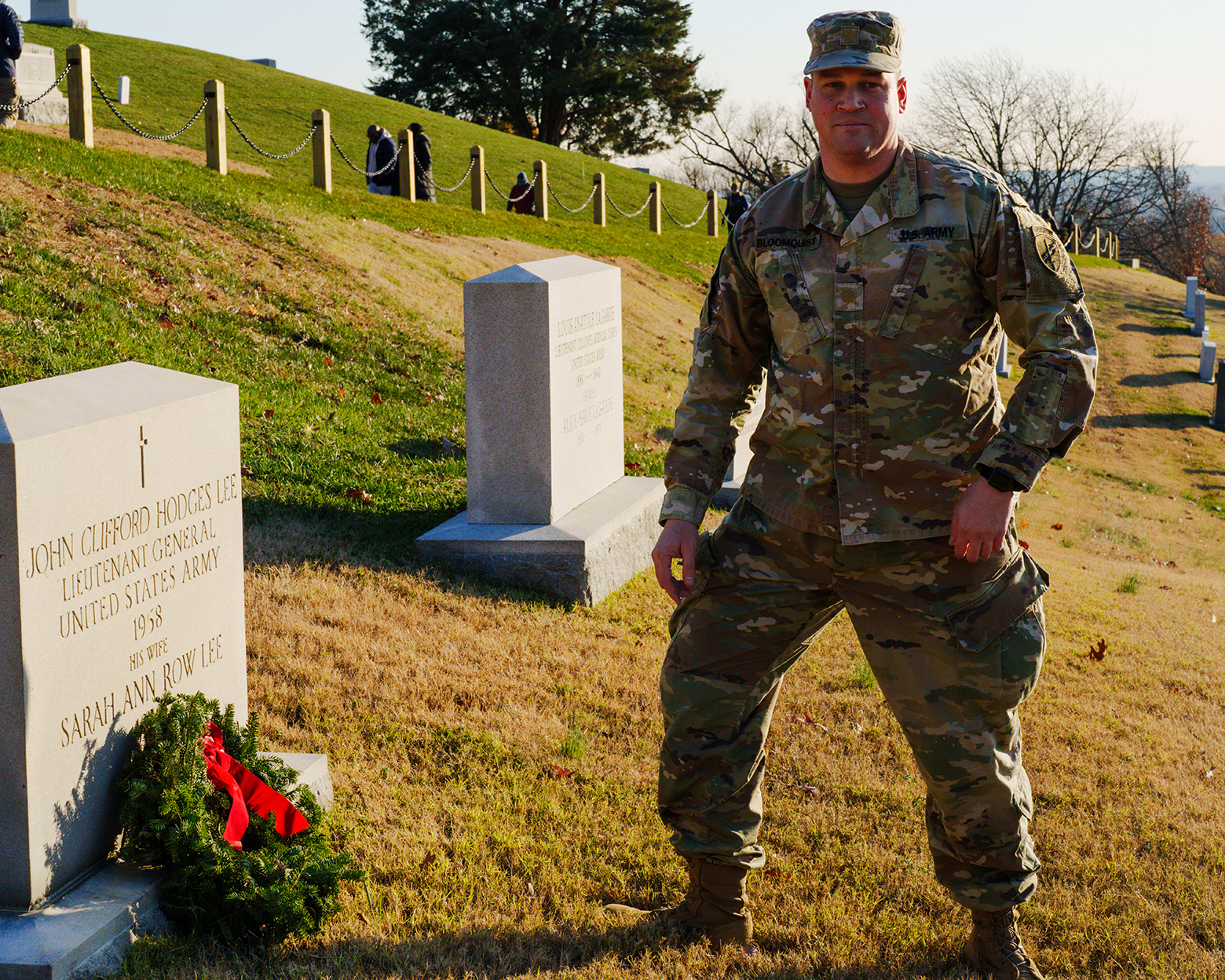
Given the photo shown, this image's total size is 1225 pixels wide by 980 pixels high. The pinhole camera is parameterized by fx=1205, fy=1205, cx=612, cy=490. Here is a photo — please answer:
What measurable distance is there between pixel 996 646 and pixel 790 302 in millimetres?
1000

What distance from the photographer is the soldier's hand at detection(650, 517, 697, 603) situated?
3148mm

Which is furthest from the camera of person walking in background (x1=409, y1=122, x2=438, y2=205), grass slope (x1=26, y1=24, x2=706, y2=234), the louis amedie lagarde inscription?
grass slope (x1=26, y1=24, x2=706, y2=234)

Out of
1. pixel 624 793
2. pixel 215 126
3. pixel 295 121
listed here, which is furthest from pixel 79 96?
pixel 295 121

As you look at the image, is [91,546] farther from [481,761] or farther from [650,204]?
[650,204]

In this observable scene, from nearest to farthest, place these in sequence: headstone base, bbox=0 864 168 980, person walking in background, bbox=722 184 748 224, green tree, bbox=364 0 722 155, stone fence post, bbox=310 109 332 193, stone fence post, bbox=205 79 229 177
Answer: headstone base, bbox=0 864 168 980
stone fence post, bbox=205 79 229 177
stone fence post, bbox=310 109 332 193
person walking in background, bbox=722 184 748 224
green tree, bbox=364 0 722 155

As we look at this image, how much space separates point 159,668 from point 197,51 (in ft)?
123

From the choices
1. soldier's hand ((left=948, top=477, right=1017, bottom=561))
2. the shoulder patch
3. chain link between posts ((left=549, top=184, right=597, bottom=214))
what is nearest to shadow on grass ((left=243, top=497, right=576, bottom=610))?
soldier's hand ((left=948, top=477, right=1017, bottom=561))

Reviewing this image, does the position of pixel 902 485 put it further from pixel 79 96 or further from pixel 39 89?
pixel 39 89

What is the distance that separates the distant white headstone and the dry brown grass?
33.6 m

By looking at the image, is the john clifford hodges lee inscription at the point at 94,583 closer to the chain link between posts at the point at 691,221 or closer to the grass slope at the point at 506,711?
the grass slope at the point at 506,711

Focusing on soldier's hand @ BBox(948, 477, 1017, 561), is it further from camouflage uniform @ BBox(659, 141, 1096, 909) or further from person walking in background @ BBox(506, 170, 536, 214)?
person walking in background @ BBox(506, 170, 536, 214)

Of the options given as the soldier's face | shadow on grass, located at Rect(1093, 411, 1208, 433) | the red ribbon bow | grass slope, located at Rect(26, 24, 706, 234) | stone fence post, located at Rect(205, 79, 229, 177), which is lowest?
shadow on grass, located at Rect(1093, 411, 1208, 433)

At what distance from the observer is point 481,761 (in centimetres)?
452

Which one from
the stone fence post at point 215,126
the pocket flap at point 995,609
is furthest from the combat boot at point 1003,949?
the stone fence post at point 215,126
